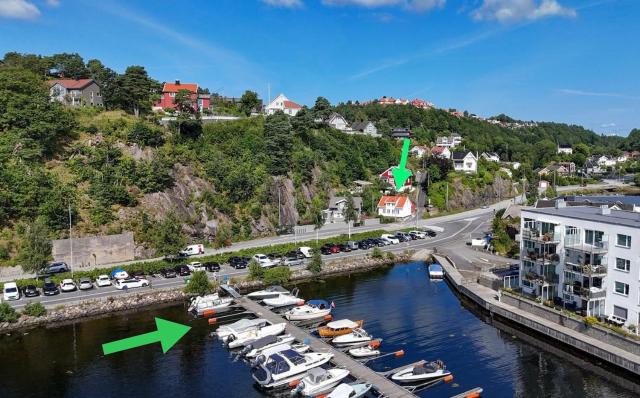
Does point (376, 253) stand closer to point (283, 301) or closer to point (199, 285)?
point (283, 301)

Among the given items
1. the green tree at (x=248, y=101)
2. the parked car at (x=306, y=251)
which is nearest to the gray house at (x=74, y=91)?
the green tree at (x=248, y=101)

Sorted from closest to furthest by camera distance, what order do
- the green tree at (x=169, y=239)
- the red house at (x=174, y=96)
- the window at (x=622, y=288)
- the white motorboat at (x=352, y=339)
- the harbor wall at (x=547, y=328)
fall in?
the harbor wall at (x=547, y=328) → the window at (x=622, y=288) → the white motorboat at (x=352, y=339) → the green tree at (x=169, y=239) → the red house at (x=174, y=96)

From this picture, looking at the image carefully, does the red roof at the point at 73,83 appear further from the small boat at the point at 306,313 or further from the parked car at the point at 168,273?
the small boat at the point at 306,313

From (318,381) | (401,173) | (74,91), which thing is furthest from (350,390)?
(401,173)

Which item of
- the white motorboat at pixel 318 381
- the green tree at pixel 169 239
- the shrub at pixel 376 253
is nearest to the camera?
the white motorboat at pixel 318 381

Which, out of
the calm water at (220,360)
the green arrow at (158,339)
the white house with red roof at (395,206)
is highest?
the white house with red roof at (395,206)

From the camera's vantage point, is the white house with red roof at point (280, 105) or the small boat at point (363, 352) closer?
the small boat at point (363, 352)

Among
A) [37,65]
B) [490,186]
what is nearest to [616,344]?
[490,186]
